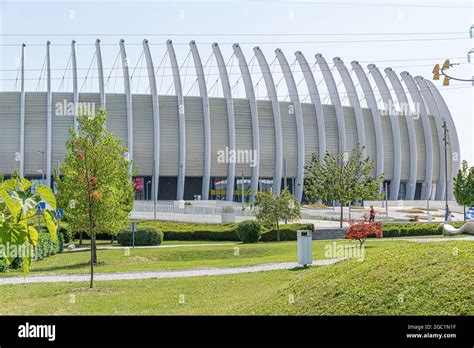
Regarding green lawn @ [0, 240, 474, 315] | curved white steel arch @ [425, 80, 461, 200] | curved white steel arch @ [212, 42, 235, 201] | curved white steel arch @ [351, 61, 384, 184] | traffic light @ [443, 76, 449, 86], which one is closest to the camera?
green lawn @ [0, 240, 474, 315]

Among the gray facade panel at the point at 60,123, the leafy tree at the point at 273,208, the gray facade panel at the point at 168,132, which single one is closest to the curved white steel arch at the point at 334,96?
the gray facade panel at the point at 168,132

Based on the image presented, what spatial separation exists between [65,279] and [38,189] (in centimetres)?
1839

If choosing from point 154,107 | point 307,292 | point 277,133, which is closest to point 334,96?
point 277,133

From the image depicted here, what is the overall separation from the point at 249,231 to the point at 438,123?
6005cm

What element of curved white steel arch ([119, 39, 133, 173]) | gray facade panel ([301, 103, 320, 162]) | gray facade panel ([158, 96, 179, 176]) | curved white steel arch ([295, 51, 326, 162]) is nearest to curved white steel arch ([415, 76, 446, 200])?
curved white steel arch ([295, 51, 326, 162])

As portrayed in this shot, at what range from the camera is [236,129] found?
268ft

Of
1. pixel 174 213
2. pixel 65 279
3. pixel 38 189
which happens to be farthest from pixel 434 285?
pixel 174 213

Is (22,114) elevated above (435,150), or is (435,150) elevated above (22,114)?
(22,114)

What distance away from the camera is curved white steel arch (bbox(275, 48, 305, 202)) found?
263 ft

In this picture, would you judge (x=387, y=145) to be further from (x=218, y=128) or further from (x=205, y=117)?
(x=205, y=117)

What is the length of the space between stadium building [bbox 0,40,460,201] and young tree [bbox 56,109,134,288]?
145 feet

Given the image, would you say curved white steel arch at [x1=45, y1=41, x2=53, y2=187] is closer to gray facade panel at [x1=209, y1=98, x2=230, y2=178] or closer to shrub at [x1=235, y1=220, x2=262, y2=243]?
gray facade panel at [x1=209, y1=98, x2=230, y2=178]

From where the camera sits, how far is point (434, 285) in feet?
33.0
